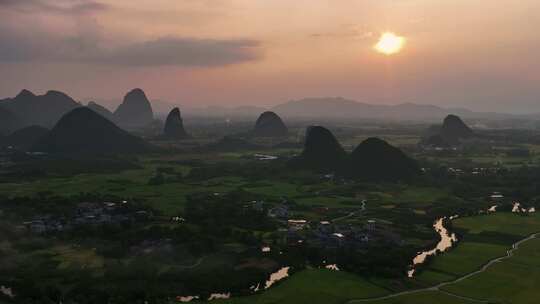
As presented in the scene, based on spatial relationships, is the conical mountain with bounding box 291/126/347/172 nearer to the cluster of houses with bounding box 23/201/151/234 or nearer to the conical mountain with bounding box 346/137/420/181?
the conical mountain with bounding box 346/137/420/181

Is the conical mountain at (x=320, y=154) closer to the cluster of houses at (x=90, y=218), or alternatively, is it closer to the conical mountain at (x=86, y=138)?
the cluster of houses at (x=90, y=218)

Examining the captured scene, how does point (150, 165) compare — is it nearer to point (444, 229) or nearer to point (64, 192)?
point (64, 192)

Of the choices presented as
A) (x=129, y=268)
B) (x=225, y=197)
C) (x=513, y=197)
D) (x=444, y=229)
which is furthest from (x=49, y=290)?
(x=513, y=197)

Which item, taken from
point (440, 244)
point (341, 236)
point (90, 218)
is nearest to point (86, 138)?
point (90, 218)

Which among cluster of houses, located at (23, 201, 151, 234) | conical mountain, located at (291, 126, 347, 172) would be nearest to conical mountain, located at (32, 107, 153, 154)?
conical mountain, located at (291, 126, 347, 172)

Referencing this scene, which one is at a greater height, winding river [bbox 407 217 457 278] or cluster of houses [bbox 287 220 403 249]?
cluster of houses [bbox 287 220 403 249]

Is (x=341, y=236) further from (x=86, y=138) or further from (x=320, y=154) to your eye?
(x=86, y=138)
